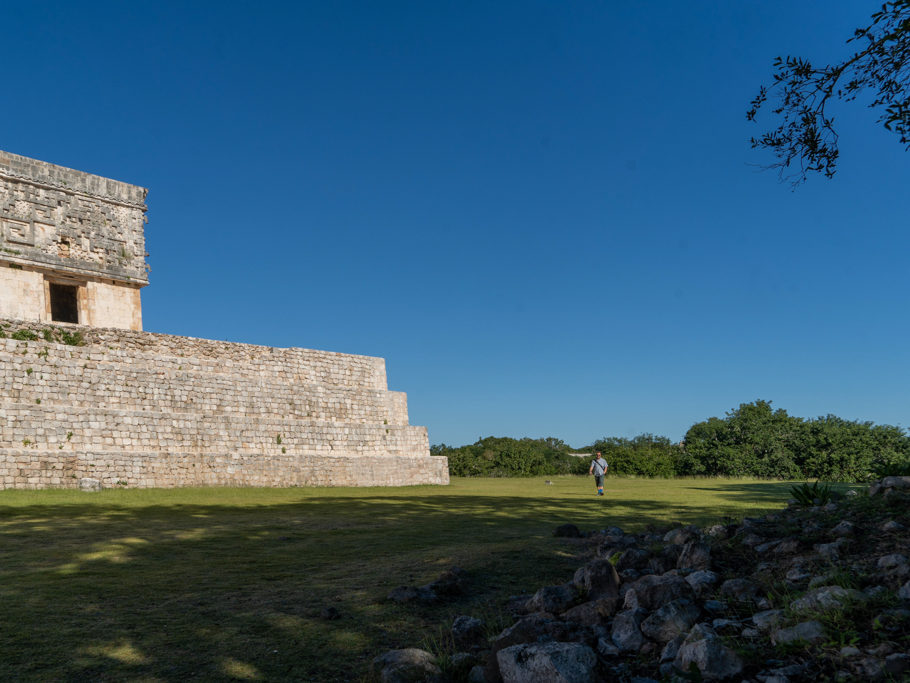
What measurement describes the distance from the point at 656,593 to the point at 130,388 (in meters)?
21.5

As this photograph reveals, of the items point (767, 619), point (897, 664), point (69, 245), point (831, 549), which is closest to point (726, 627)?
point (767, 619)

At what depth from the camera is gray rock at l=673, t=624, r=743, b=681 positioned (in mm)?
3395

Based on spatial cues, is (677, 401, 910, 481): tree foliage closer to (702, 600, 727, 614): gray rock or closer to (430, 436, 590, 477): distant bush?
(430, 436, 590, 477): distant bush

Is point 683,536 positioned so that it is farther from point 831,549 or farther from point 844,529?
point 831,549

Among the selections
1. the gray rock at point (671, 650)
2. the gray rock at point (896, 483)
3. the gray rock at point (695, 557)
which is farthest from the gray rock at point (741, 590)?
the gray rock at point (896, 483)

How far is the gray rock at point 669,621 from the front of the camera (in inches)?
159

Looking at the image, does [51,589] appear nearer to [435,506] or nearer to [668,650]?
[668,650]

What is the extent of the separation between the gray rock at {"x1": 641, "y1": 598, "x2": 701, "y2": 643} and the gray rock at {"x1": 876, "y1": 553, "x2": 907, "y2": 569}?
62.6 inches

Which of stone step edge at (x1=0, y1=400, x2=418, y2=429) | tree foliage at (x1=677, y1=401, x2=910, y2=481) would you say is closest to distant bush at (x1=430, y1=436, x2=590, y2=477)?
tree foliage at (x1=677, y1=401, x2=910, y2=481)

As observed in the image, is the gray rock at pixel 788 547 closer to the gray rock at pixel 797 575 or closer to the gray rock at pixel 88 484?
the gray rock at pixel 797 575

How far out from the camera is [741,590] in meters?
4.70

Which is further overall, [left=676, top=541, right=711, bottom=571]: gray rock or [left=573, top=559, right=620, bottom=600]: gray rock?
[left=676, top=541, right=711, bottom=571]: gray rock

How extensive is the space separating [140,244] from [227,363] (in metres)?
8.62

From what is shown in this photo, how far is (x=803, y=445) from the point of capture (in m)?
41.9
